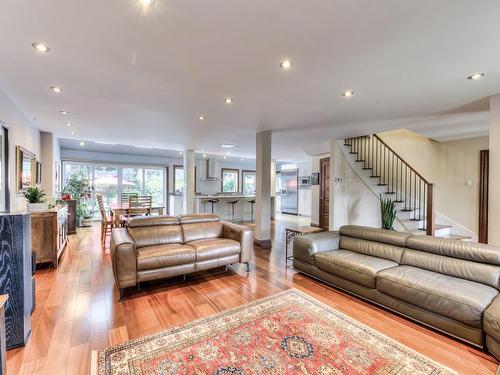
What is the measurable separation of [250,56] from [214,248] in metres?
2.43

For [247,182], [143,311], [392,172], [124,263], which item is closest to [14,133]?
[124,263]

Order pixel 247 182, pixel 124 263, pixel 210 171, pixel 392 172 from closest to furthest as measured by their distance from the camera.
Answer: pixel 124 263
pixel 392 172
pixel 210 171
pixel 247 182

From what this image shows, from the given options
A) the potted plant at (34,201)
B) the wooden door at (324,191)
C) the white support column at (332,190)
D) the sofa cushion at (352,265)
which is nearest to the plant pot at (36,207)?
the potted plant at (34,201)

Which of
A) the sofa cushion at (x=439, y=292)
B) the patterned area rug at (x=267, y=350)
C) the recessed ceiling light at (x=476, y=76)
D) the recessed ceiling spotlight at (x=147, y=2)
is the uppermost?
the recessed ceiling spotlight at (x=147, y=2)

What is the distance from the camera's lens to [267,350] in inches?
76.9

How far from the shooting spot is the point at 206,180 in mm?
10703

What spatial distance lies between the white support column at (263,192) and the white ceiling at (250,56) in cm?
115

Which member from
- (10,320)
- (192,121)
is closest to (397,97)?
(192,121)

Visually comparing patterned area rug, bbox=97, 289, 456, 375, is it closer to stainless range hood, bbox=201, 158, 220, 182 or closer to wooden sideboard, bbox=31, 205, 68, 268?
wooden sideboard, bbox=31, 205, 68, 268

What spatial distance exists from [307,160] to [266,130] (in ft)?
19.2

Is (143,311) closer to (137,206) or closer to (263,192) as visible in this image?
(263,192)

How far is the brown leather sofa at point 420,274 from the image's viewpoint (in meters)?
→ 2.00

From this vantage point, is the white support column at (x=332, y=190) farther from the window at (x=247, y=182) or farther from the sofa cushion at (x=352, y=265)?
the window at (x=247, y=182)

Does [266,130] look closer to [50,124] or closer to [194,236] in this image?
[194,236]
